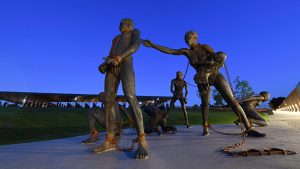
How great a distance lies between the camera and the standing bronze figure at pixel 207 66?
6.69 m

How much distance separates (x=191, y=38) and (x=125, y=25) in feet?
8.28

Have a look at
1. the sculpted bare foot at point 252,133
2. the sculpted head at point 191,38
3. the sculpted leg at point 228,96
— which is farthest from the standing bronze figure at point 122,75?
the sculpted bare foot at point 252,133

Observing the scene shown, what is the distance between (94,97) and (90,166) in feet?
157

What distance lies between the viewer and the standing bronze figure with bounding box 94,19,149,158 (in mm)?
4668

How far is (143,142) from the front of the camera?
14.4 ft

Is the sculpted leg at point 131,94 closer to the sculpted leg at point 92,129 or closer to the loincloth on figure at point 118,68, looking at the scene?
the loincloth on figure at point 118,68

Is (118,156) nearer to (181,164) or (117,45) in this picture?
(181,164)

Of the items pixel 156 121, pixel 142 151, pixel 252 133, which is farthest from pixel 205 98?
pixel 142 151

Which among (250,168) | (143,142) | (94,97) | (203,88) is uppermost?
(94,97)

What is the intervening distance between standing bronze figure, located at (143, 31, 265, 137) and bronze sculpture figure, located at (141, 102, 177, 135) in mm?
1833

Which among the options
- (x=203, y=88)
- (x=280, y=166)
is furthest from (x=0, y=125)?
(x=280, y=166)

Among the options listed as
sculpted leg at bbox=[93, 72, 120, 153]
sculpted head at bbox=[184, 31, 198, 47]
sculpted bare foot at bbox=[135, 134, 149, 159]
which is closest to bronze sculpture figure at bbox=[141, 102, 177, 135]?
sculpted head at bbox=[184, 31, 198, 47]

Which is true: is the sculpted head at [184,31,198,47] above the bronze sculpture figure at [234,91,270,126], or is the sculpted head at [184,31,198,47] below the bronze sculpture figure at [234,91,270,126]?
above

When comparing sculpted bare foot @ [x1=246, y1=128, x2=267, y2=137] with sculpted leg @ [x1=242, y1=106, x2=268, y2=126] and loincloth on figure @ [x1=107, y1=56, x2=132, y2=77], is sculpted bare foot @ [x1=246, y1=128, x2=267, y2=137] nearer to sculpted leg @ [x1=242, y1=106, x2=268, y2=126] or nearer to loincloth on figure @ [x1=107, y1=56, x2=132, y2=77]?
sculpted leg @ [x1=242, y1=106, x2=268, y2=126]
